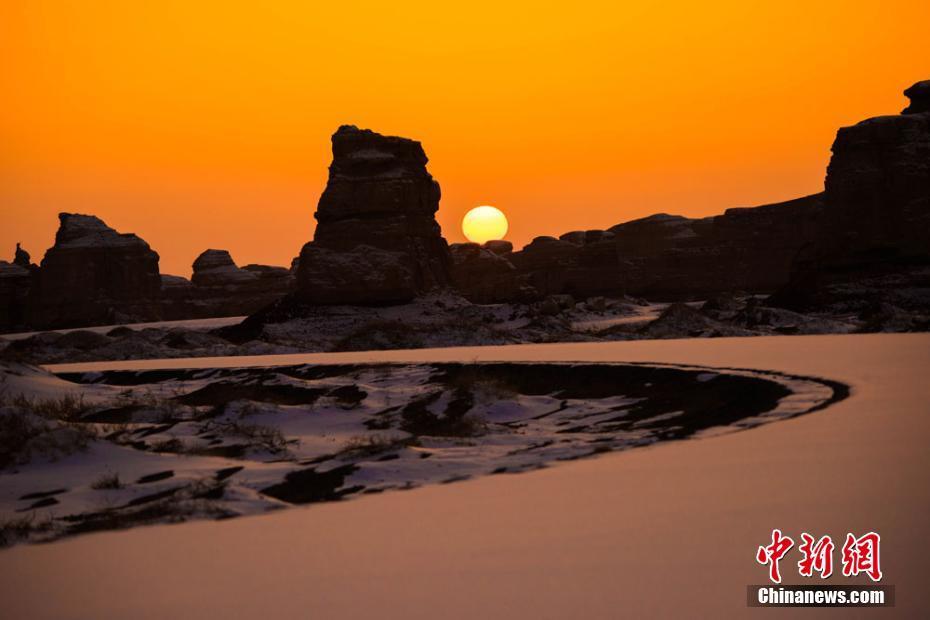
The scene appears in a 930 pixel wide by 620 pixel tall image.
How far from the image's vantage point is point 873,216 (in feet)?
228

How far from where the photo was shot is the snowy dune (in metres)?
5.91

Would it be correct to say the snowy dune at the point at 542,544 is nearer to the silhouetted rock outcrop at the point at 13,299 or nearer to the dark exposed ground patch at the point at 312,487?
the dark exposed ground patch at the point at 312,487

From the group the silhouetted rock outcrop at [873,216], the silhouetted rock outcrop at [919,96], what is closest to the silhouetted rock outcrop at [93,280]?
the silhouetted rock outcrop at [873,216]

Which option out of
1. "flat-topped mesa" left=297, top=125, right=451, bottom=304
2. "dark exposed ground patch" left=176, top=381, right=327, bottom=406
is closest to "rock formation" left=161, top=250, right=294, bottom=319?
"flat-topped mesa" left=297, top=125, right=451, bottom=304

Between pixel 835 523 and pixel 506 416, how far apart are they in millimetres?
14535

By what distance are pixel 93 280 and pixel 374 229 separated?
290 ft

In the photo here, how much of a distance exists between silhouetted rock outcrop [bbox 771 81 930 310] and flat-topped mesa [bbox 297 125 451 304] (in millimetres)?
25179

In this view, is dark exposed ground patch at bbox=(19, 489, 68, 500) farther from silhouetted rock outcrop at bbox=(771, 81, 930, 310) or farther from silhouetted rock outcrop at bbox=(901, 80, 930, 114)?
silhouetted rock outcrop at bbox=(901, 80, 930, 114)

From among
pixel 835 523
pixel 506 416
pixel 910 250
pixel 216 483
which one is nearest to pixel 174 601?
pixel 835 523

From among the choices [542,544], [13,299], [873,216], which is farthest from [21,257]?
[542,544]

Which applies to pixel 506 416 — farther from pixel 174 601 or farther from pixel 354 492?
pixel 174 601

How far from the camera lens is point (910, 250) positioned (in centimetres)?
6625

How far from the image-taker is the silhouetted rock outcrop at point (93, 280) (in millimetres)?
145000

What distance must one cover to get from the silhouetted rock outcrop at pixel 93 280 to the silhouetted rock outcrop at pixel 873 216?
326 ft
